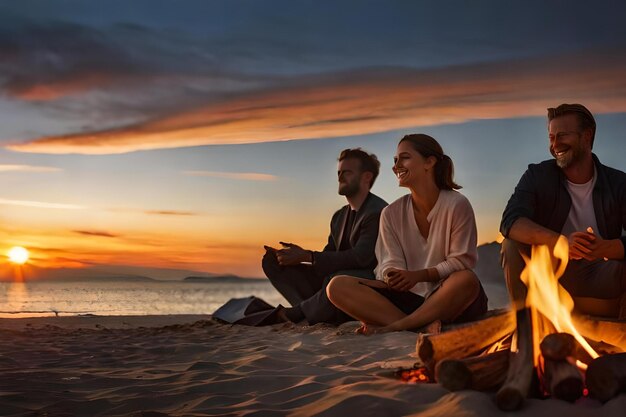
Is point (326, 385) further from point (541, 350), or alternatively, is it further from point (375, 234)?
point (375, 234)

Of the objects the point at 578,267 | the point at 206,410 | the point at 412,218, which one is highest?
the point at 412,218

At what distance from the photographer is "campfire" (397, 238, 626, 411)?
2.81 meters

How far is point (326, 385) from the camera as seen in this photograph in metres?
3.43

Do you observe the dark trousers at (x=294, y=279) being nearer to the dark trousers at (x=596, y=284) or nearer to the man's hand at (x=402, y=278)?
the man's hand at (x=402, y=278)

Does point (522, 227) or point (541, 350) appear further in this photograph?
point (522, 227)

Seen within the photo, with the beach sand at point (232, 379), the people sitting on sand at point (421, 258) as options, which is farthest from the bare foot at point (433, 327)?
the beach sand at point (232, 379)

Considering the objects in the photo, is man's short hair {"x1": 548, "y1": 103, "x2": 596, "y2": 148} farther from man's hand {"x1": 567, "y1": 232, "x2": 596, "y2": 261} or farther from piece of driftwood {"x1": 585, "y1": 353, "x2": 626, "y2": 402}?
piece of driftwood {"x1": 585, "y1": 353, "x2": 626, "y2": 402}

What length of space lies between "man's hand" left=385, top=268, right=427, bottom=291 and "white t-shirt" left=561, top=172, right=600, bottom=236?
51.4 inches

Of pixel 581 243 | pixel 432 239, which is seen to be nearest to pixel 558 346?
pixel 581 243

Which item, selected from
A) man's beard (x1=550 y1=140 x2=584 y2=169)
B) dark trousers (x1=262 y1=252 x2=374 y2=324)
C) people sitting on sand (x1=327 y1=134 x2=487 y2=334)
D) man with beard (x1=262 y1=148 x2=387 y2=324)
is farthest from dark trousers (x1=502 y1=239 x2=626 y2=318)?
dark trousers (x1=262 y1=252 x2=374 y2=324)

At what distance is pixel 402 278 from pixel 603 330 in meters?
2.13

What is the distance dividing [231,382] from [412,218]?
107 inches

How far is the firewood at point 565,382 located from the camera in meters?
2.80

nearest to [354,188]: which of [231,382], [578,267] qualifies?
[578,267]
